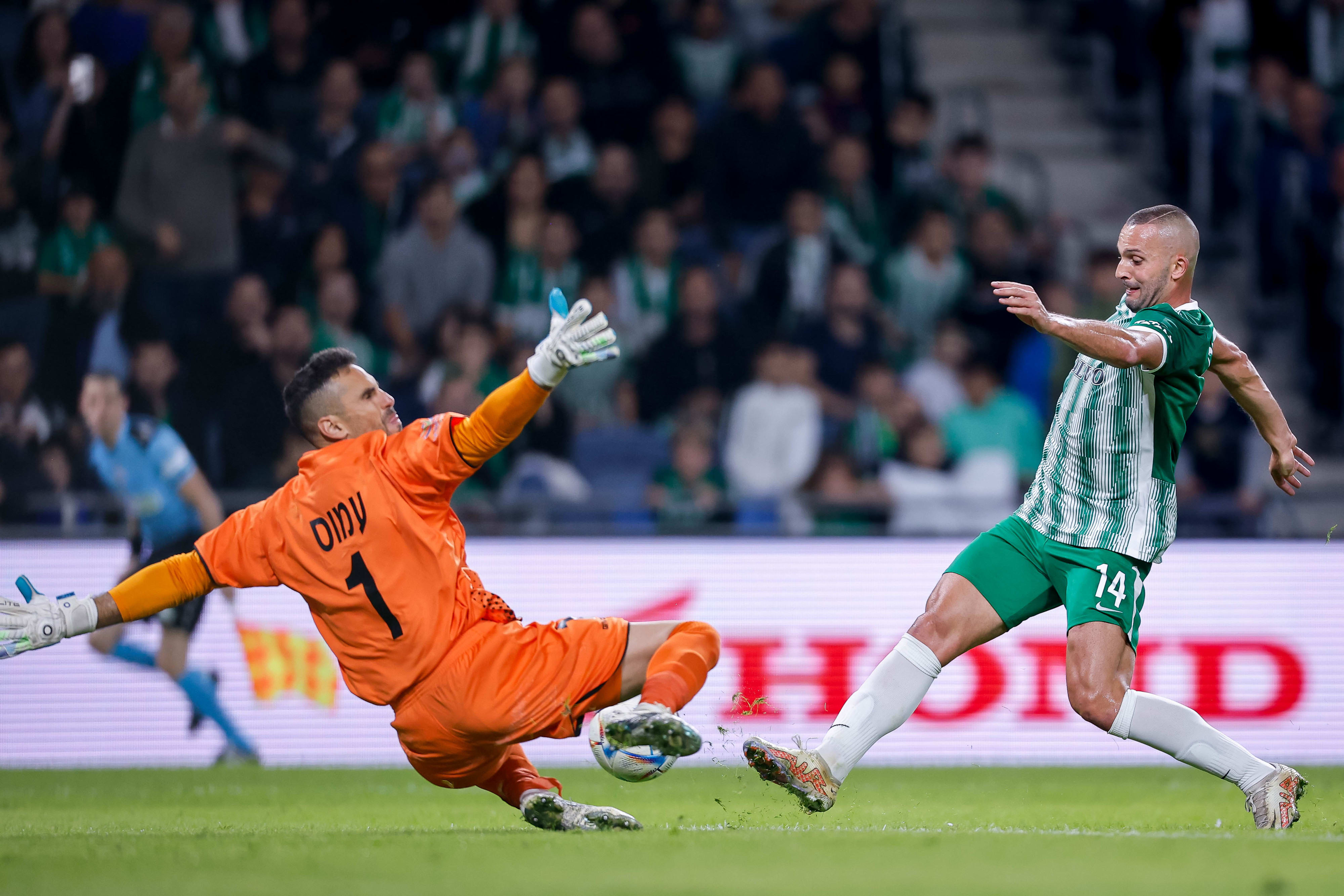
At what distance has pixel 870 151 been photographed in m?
12.6

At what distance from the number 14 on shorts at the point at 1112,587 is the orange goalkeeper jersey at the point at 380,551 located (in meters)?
2.05

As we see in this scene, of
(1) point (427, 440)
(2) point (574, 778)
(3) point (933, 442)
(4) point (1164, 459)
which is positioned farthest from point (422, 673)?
(3) point (933, 442)

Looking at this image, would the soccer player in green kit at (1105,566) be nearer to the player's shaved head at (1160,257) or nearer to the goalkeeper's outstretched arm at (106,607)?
the player's shaved head at (1160,257)

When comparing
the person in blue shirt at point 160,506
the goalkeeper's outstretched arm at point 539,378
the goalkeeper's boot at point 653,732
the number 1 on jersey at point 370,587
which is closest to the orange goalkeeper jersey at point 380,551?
the number 1 on jersey at point 370,587

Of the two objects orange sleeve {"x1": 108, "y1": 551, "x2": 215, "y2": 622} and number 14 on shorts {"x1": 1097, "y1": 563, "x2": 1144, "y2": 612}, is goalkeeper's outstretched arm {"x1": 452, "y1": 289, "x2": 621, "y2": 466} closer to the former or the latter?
orange sleeve {"x1": 108, "y1": 551, "x2": 215, "y2": 622}

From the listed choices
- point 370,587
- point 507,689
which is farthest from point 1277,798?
point 370,587

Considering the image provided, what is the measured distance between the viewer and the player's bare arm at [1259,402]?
557cm

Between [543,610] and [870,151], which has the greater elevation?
[870,151]

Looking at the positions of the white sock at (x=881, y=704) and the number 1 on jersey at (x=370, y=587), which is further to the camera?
the white sock at (x=881, y=704)

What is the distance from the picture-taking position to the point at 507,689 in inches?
189

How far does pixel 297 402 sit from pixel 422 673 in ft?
3.30

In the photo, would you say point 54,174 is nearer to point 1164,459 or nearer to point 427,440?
point 427,440

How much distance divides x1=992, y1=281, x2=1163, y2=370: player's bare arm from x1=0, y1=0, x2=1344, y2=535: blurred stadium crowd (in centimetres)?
447

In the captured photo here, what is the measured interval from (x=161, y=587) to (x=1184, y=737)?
3.41 meters
